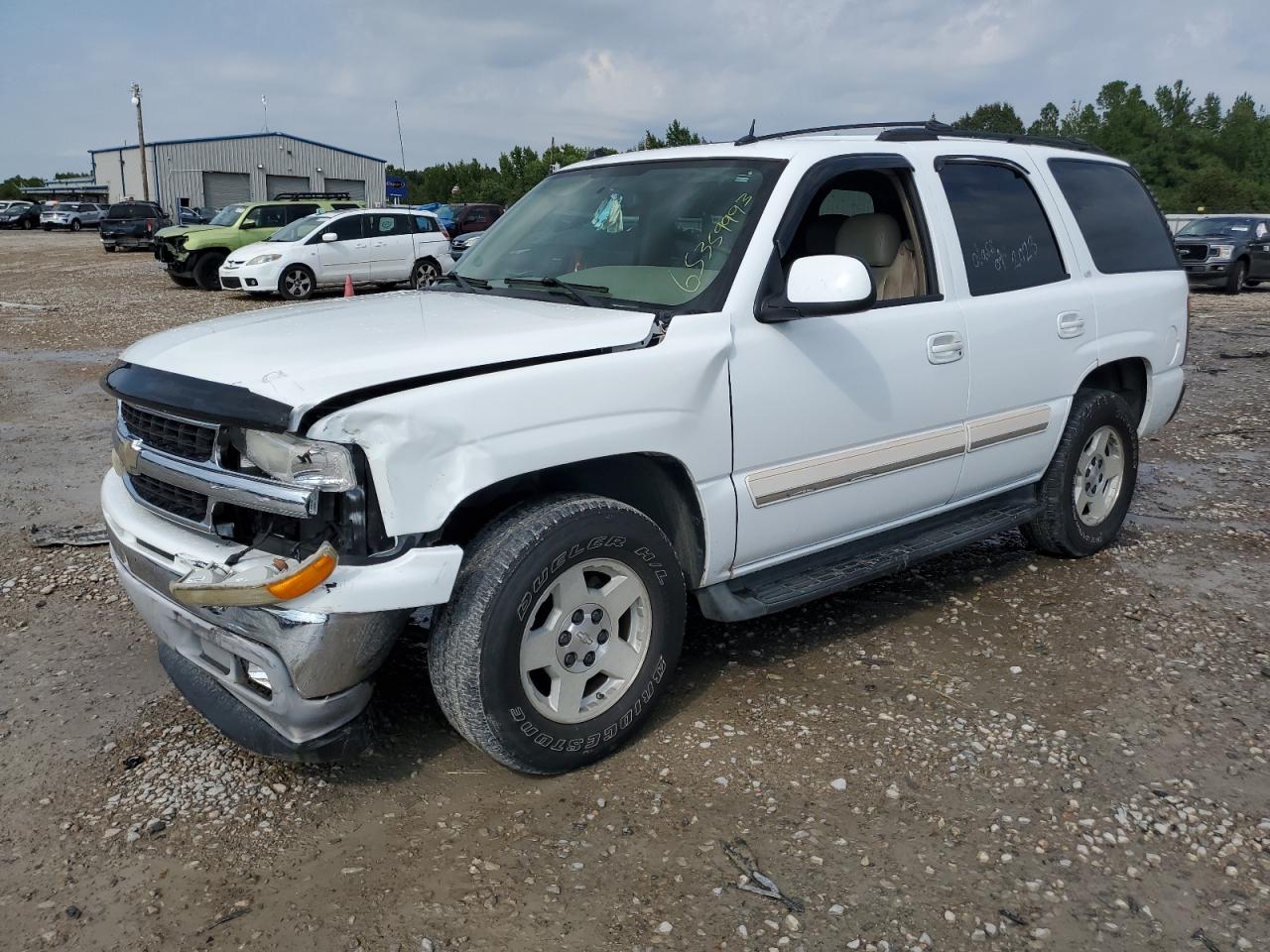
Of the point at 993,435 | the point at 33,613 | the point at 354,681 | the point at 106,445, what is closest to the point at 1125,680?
the point at 993,435

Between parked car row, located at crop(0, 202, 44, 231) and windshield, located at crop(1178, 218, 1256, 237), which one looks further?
parked car row, located at crop(0, 202, 44, 231)

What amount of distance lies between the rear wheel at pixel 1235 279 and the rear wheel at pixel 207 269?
19.4 meters

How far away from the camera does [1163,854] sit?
9.82 feet

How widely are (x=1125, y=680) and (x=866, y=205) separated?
2140 mm

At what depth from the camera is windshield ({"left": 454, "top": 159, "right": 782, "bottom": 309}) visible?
3.66m

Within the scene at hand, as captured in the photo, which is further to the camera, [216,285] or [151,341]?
[216,285]

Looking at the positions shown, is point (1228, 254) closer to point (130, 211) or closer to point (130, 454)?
point (130, 454)

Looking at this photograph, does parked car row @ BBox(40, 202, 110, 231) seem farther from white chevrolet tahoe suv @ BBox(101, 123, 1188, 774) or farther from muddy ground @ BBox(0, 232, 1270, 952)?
white chevrolet tahoe suv @ BBox(101, 123, 1188, 774)

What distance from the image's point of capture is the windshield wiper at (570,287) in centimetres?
369

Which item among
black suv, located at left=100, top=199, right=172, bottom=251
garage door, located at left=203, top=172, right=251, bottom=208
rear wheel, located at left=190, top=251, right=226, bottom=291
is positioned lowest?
rear wheel, located at left=190, top=251, right=226, bottom=291

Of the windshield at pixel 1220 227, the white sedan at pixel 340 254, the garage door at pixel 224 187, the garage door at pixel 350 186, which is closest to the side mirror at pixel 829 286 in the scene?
the white sedan at pixel 340 254

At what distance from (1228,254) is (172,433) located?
22002mm

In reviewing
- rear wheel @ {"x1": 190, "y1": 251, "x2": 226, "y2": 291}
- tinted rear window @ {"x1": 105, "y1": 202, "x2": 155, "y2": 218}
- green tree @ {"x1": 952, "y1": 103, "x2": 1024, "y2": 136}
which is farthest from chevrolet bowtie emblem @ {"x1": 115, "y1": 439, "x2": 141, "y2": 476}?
green tree @ {"x1": 952, "y1": 103, "x2": 1024, "y2": 136}

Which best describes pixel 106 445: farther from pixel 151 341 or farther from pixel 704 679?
pixel 704 679
